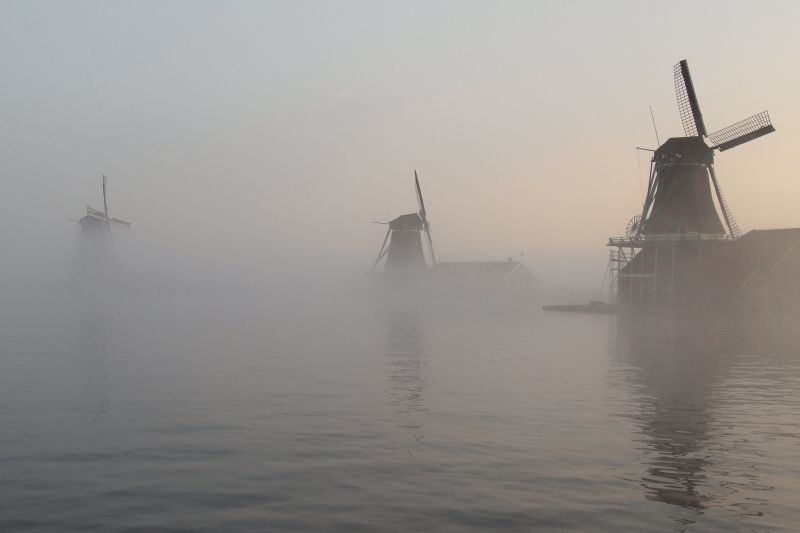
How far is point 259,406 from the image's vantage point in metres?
20.9

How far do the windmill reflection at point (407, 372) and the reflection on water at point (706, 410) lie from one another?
531 cm

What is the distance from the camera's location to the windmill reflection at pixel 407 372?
20.5m

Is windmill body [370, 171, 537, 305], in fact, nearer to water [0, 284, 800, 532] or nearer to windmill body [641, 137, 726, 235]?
windmill body [641, 137, 726, 235]

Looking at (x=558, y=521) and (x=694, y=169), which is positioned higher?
(x=694, y=169)

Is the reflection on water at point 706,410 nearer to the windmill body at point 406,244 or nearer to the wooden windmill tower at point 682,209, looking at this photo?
the wooden windmill tower at point 682,209

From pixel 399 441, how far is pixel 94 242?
118791 mm

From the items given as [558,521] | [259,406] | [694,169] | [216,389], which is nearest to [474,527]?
[558,521]

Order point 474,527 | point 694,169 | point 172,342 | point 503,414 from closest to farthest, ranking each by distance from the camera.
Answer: point 474,527, point 503,414, point 172,342, point 694,169

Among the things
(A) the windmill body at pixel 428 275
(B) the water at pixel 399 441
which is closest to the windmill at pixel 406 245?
(A) the windmill body at pixel 428 275

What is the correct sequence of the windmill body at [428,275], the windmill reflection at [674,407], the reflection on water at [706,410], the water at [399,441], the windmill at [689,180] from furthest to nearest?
the windmill body at [428,275], the windmill at [689,180], the windmill reflection at [674,407], the reflection on water at [706,410], the water at [399,441]

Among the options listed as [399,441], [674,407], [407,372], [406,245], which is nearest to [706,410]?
[674,407]

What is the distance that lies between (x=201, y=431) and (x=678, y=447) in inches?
385

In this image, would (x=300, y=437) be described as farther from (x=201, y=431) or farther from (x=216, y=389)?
(x=216, y=389)

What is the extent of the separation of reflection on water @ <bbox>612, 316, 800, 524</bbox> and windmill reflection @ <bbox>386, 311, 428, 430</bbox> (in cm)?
531
